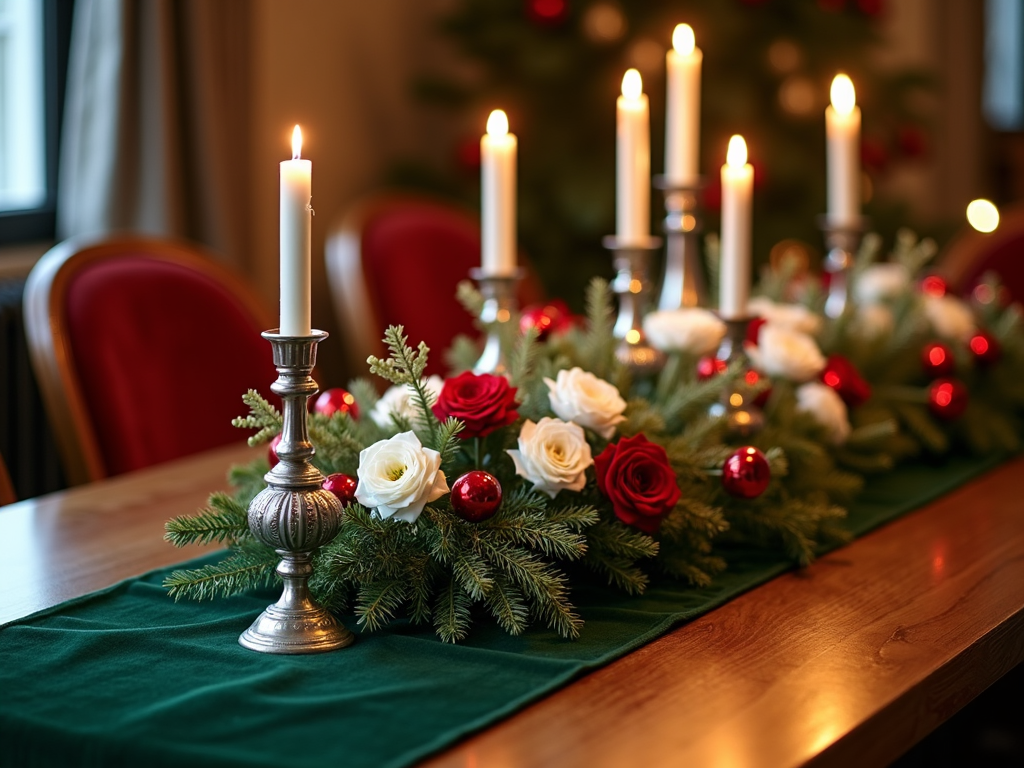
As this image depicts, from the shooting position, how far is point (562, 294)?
3.30 metres

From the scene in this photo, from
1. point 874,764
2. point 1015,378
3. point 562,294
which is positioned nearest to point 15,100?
point 562,294

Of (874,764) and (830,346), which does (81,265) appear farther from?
(874,764)

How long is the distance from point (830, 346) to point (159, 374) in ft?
2.83

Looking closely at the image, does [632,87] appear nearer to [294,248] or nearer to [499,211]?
[499,211]

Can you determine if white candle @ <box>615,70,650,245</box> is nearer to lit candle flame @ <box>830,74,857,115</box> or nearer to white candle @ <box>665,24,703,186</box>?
white candle @ <box>665,24,703,186</box>

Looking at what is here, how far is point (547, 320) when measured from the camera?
1439mm

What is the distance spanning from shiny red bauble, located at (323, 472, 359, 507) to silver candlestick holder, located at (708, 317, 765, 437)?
42 cm

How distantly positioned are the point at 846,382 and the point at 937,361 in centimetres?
22

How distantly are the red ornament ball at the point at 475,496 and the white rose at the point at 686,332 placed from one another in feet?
1.43

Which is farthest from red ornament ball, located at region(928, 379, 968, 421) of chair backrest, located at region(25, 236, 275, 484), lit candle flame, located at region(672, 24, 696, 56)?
chair backrest, located at region(25, 236, 275, 484)

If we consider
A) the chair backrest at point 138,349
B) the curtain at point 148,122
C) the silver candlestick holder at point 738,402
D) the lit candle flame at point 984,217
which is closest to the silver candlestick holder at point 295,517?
the silver candlestick holder at point 738,402

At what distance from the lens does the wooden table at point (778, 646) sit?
81cm

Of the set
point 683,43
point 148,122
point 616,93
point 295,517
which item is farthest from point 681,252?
point 616,93

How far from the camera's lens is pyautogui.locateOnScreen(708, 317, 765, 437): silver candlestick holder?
131 cm
